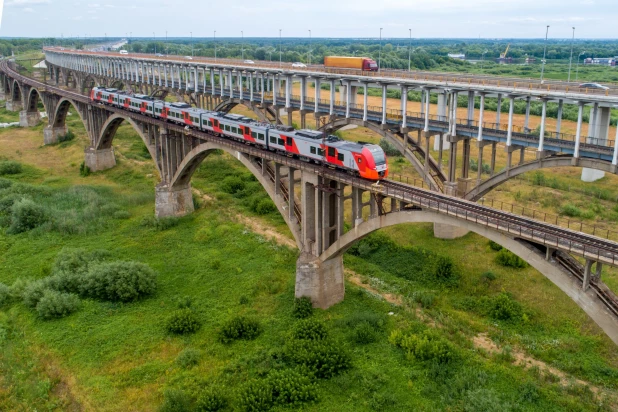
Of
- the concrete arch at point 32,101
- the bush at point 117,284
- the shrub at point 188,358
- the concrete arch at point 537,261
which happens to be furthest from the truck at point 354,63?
the concrete arch at point 32,101

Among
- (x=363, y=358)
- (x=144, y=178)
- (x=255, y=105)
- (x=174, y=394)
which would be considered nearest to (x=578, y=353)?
(x=363, y=358)

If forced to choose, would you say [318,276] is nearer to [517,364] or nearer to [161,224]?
[517,364]

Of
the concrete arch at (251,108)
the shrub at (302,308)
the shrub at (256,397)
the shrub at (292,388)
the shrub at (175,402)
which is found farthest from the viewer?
the concrete arch at (251,108)

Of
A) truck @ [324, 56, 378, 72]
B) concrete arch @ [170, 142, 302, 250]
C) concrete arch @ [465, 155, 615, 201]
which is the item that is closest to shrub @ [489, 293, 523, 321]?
concrete arch @ [465, 155, 615, 201]

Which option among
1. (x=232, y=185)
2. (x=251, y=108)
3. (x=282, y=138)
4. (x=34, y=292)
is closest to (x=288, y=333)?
(x=282, y=138)

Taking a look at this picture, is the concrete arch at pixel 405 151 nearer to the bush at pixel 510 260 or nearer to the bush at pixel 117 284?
the bush at pixel 510 260

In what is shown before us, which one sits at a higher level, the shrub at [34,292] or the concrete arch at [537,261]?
the concrete arch at [537,261]

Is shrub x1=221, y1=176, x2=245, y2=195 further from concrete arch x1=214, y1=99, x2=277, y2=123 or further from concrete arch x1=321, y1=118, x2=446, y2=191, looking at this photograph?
concrete arch x1=321, y1=118, x2=446, y2=191
